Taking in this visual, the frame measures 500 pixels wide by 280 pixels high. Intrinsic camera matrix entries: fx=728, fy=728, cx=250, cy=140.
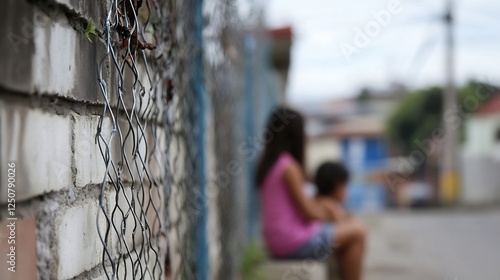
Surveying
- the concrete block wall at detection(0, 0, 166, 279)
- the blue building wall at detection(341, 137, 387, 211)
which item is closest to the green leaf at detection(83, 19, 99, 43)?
the concrete block wall at detection(0, 0, 166, 279)

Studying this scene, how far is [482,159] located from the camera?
18938 mm

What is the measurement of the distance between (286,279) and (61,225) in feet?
11.4

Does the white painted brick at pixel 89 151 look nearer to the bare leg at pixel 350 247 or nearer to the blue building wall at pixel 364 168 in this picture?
the bare leg at pixel 350 247

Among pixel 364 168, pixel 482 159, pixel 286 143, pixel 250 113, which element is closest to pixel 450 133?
pixel 482 159

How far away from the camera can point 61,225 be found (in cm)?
119

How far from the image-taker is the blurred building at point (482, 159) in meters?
17.5

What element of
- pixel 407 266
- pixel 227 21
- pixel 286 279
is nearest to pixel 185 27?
pixel 227 21

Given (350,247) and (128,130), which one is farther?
(350,247)

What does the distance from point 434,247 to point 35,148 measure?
7856 mm

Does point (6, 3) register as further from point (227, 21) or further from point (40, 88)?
point (227, 21)

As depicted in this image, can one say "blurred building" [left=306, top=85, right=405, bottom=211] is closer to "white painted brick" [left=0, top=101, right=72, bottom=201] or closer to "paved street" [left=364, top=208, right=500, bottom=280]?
"paved street" [left=364, top=208, right=500, bottom=280]

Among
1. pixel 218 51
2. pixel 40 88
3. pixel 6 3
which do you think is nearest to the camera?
pixel 6 3

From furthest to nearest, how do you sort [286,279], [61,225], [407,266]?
[407,266], [286,279], [61,225]

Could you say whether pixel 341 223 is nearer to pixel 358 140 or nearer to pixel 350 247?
pixel 350 247
